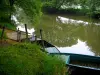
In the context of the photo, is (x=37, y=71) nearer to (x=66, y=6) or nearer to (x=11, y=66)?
(x=11, y=66)

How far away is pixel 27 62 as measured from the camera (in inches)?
231

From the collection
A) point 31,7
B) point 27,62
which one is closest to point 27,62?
point 27,62

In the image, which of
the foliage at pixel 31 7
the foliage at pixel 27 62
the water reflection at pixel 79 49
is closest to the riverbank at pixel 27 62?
the foliage at pixel 27 62

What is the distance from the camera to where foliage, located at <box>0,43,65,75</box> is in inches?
222

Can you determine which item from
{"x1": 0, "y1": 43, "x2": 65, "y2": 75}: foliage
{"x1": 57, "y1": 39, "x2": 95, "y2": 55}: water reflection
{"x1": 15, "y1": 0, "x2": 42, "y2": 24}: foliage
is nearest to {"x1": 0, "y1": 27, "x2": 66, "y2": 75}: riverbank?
{"x1": 0, "y1": 43, "x2": 65, "y2": 75}: foliage

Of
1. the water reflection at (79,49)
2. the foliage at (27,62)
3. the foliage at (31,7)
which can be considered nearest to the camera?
the foliage at (27,62)

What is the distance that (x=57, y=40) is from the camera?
18.3m

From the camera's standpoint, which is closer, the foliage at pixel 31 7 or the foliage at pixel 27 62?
the foliage at pixel 27 62

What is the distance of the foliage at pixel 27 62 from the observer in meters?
5.64

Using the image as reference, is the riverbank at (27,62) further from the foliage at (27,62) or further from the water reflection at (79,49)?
the water reflection at (79,49)

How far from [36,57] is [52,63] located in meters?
0.46

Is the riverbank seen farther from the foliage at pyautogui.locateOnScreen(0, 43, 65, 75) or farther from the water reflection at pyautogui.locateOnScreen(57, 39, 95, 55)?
the water reflection at pyautogui.locateOnScreen(57, 39, 95, 55)

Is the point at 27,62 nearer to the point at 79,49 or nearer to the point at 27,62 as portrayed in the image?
the point at 27,62

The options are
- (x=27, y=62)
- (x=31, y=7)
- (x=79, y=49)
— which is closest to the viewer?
(x=27, y=62)
